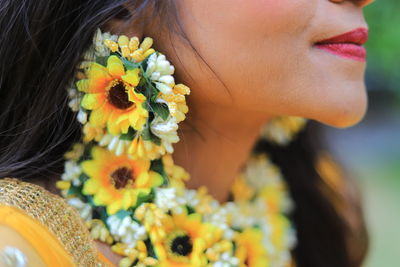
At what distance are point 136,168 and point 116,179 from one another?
5 centimetres

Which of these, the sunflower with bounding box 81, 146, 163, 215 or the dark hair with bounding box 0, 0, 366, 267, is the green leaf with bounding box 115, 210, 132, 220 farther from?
the dark hair with bounding box 0, 0, 366, 267

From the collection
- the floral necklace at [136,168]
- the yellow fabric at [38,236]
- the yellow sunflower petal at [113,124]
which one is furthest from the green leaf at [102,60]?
the yellow fabric at [38,236]

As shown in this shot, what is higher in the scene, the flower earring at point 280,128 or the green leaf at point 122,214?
the green leaf at point 122,214

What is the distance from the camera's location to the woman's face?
1202 millimetres

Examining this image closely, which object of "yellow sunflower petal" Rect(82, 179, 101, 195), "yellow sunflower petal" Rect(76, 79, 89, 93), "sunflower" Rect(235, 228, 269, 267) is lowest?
"sunflower" Rect(235, 228, 269, 267)

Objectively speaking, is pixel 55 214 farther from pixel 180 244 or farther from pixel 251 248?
pixel 251 248

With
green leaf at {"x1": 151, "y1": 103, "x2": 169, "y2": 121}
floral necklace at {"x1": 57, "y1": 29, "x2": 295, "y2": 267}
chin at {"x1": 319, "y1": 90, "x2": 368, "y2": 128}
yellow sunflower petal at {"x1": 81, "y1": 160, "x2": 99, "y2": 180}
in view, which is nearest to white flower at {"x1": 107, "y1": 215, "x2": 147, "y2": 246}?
floral necklace at {"x1": 57, "y1": 29, "x2": 295, "y2": 267}

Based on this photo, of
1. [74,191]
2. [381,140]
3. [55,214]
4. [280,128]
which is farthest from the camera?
[381,140]

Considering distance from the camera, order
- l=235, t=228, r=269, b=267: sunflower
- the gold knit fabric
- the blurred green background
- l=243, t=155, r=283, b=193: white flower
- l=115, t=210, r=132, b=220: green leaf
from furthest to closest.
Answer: the blurred green background → l=243, t=155, r=283, b=193: white flower → l=235, t=228, r=269, b=267: sunflower → l=115, t=210, r=132, b=220: green leaf → the gold knit fabric

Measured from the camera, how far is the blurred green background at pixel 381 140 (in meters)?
4.29

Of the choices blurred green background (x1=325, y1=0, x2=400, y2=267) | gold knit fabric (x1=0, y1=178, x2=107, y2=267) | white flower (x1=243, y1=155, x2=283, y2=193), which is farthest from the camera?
blurred green background (x1=325, y1=0, x2=400, y2=267)

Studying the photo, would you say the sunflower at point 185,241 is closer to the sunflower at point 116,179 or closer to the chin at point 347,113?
the sunflower at point 116,179

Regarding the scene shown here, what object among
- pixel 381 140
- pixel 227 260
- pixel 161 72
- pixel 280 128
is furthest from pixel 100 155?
pixel 381 140

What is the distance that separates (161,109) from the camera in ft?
3.99
